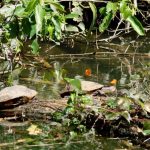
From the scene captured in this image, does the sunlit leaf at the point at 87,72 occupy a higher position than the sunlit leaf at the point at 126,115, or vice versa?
the sunlit leaf at the point at 87,72

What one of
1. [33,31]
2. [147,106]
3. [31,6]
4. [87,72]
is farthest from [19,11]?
[87,72]

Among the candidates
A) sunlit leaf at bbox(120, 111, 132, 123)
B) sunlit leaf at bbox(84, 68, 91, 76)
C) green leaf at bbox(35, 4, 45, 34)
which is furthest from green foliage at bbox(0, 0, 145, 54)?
sunlit leaf at bbox(84, 68, 91, 76)

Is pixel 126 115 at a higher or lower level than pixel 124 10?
lower

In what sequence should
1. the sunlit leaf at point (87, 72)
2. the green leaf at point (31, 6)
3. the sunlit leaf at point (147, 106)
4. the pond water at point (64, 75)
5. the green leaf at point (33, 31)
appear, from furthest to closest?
1. the sunlit leaf at point (87, 72)
2. the sunlit leaf at point (147, 106)
3. the pond water at point (64, 75)
4. the green leaf at point (33, 31)
5. the green leaf at point (31, 6)

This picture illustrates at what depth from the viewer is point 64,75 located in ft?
13.4

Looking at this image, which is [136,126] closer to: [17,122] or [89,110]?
[89,110]

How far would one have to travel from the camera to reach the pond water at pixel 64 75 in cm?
269

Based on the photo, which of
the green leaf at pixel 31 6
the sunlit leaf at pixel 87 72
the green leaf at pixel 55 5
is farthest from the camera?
the sunlit leaf at pixel 87 72

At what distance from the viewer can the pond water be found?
2688mm

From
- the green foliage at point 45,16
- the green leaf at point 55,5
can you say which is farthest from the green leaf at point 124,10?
the green leaf at point 55,5

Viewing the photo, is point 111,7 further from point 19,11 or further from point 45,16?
point 19,11

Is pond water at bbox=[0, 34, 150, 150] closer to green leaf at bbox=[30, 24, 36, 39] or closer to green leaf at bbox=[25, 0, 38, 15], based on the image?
green leaf at bbox=[30, 24, 36, 39]

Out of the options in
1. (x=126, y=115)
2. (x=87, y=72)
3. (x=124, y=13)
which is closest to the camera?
(x=124, y=13)

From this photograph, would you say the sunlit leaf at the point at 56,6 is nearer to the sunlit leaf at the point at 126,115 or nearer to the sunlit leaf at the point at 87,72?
the sunlit leaf at the point at 126,115
